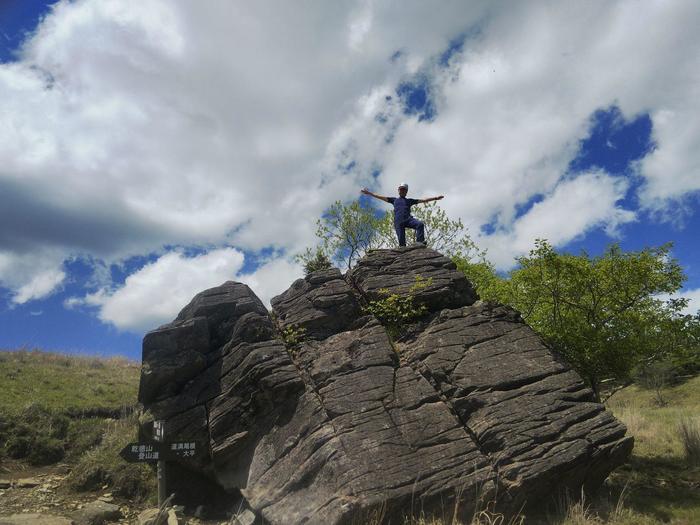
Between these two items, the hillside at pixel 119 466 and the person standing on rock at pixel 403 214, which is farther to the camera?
the person standing on rock at pixel 403 214

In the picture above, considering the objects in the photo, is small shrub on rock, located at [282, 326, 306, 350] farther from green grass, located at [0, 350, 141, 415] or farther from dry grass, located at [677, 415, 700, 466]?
dry grass, located at [677, 415, 700, 466]

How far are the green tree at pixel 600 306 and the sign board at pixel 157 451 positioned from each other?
11.2 m

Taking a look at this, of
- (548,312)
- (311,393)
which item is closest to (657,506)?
(548,312)

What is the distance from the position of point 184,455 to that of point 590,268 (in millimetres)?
14165

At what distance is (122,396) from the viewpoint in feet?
81.4

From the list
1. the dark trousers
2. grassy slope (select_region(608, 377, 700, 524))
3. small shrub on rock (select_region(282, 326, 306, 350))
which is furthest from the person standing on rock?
grassy slope (select_region(608, 377, 700, 524))

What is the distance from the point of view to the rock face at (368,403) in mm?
9859

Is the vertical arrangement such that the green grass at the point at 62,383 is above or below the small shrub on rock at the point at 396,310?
above

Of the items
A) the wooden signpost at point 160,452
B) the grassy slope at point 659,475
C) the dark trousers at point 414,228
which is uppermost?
the dark trousers at point 414,228

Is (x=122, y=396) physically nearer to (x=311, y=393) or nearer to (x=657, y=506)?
(x=311, y=393)

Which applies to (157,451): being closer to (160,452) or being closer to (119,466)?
(160,452)

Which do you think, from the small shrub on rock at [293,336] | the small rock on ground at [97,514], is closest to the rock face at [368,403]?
the small shrub on rock at [293,336]

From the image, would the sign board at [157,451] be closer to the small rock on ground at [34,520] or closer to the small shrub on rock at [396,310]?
the small rock on ground at [34,520]

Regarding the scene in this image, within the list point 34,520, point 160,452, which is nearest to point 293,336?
point 160,452
